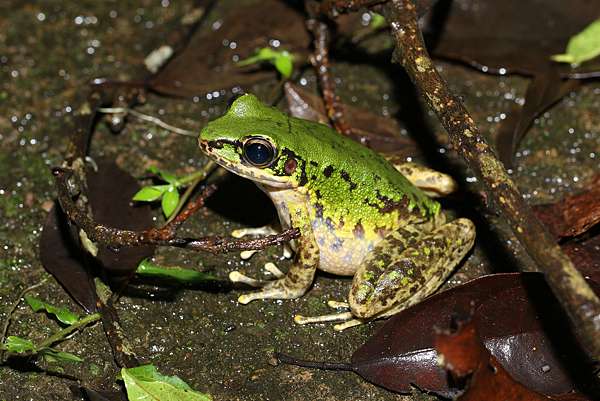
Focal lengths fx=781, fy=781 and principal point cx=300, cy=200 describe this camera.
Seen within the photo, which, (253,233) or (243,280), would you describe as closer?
(243,280)

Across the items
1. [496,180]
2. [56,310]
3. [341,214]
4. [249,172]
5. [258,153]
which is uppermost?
[496,180]

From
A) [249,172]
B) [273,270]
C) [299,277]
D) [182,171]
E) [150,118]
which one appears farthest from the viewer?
[150,118]

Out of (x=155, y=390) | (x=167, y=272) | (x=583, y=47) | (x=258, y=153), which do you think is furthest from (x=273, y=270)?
(x=583, y=47)

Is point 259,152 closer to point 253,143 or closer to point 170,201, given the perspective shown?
point 253,143

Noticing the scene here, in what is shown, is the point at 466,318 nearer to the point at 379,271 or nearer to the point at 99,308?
the point at 379,271

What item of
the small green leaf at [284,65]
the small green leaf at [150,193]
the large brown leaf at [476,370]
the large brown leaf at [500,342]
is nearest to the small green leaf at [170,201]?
the small green leaf at [150,193]

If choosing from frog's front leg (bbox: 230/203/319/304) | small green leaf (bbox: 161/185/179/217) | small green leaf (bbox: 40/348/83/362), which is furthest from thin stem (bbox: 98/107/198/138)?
small green leaf (bbox: 40/348/83/362)

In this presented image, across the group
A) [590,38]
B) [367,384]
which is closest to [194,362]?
[367,384]

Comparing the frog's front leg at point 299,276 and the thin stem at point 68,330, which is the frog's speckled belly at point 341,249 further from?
the thin stem at point 68,330
